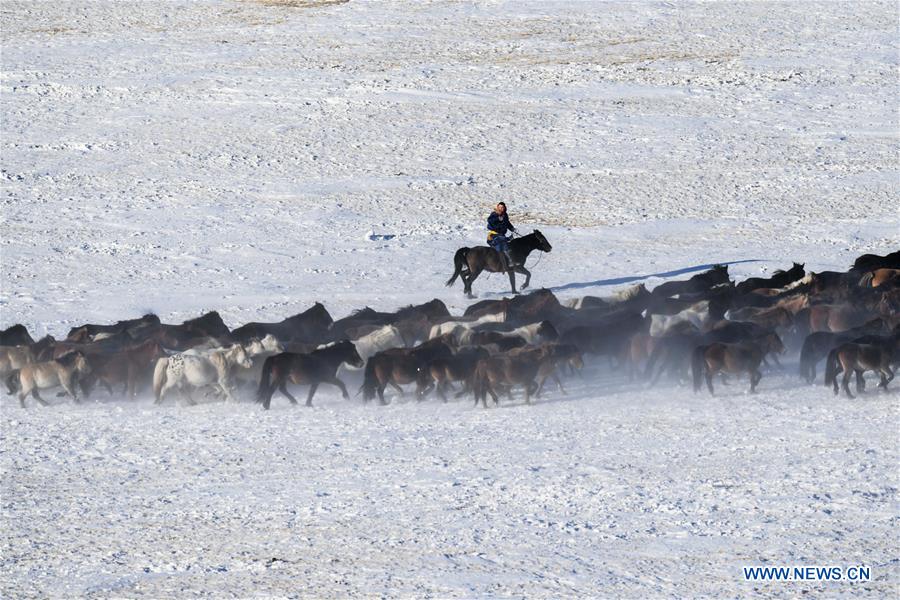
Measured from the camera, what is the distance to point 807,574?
11859 mm

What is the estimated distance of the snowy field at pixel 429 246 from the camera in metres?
12.6

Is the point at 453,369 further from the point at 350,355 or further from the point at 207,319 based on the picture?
the point at 207,319

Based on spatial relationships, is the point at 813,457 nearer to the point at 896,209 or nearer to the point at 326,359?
the point at 326,359

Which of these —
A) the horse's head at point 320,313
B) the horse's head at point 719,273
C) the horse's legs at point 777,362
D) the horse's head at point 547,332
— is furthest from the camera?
the horse's head at point 719,273

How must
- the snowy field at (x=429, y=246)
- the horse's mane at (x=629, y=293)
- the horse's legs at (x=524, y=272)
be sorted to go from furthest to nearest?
the horse's legs at (x=524, y=272)
the horse's mane at (x=629, y=293)
the snowy field at (x=429, y=246)

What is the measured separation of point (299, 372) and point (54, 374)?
105 inches

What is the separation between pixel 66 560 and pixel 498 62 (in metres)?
22.6

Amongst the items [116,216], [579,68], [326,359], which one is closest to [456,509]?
[326,359]

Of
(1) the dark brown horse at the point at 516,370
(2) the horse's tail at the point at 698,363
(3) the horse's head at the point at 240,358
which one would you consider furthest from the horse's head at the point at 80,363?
(2) the horse's tail at the point at 698,363

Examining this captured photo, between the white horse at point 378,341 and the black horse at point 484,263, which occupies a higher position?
the black horse at point 484,263

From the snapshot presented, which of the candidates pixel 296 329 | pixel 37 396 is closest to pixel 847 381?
pixel 296 329

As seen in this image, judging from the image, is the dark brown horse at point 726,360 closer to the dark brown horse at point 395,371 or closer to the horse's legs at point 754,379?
the horse's legs at point 754,379

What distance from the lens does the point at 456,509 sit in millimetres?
13414

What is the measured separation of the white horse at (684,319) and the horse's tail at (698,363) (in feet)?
4.41
